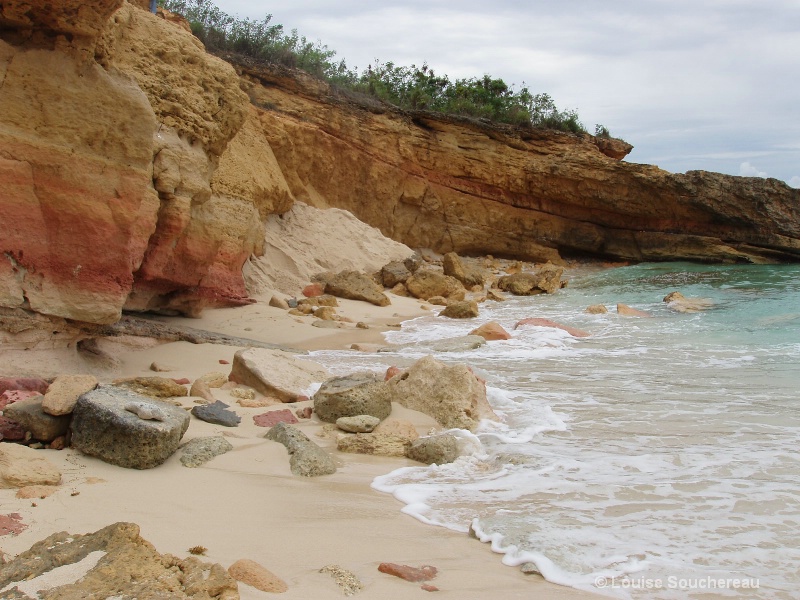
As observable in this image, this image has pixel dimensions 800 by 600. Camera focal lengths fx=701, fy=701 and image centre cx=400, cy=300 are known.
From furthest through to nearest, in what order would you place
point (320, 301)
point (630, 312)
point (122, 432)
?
point (630, 312)
point (320, 301)
point (122, 432)

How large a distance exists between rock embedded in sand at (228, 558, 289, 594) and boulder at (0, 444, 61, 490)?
1173 mm

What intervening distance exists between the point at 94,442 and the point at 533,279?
13.5 metres

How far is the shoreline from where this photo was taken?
8.54 ft

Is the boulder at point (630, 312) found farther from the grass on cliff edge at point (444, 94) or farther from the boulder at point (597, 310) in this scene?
the grass on cliff edge at point (444, 94)

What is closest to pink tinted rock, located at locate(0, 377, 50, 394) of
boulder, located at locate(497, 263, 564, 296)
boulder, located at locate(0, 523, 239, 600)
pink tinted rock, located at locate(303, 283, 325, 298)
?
boulder, located at locate(0, 523, 239, 600)

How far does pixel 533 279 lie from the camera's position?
53.3ft

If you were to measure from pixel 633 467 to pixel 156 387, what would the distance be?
335cm

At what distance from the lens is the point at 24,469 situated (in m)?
3.08

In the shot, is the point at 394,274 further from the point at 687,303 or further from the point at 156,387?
the point at 156,387

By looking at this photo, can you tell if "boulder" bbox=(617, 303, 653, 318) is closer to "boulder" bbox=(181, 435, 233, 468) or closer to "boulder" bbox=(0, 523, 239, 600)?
"boulder" bbox=(181, 435, 233, 468)

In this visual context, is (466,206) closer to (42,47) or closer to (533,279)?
(533,279)

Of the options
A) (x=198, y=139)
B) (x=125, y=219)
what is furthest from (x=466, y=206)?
(x=125, y=219)

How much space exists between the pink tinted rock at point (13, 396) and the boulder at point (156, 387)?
809 mm

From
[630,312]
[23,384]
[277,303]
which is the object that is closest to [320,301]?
[277,303]
